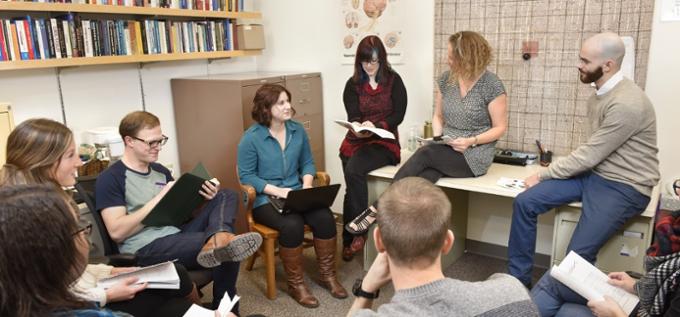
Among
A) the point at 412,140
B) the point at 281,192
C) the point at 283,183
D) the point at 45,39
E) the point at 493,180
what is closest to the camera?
the point at 45,39

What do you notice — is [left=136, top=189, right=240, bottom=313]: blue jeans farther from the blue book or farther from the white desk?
the blue book

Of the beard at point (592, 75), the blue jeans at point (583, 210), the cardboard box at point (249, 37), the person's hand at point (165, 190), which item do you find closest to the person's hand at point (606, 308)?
the blue jeans at point (583, 210)

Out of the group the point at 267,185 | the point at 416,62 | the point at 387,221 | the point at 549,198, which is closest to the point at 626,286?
the point at 549,198

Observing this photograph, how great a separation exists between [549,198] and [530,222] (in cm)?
15

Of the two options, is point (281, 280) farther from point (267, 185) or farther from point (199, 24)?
point (199, 24)

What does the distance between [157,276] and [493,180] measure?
5.74 ft

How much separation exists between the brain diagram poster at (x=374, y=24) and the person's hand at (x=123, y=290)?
7.58ft

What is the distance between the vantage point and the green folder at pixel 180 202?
2.22m

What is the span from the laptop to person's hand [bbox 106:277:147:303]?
992mm

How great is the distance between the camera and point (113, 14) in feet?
10.2

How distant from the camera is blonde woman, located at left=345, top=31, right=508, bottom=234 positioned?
9.10ft

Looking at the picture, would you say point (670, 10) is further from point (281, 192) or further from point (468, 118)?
point (281, 192)

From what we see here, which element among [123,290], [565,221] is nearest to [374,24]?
[565,221]

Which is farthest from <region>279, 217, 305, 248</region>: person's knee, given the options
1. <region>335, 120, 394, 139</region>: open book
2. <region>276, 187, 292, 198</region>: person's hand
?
<region>335, 120, 394, 139</region>: open book
